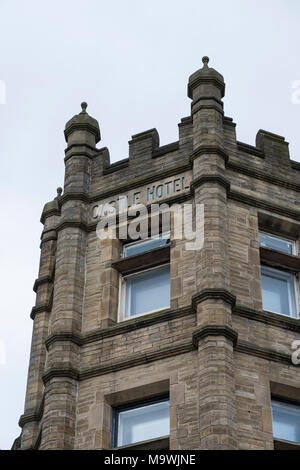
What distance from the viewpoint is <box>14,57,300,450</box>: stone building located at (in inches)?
820

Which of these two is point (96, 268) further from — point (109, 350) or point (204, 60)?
point (204, 60)

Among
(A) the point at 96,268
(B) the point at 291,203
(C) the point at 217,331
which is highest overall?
(B) the point at 291,203

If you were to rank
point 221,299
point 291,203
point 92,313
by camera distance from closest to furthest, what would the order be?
point 221,299 < point 92,313 < point 291,203

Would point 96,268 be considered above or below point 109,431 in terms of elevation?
above

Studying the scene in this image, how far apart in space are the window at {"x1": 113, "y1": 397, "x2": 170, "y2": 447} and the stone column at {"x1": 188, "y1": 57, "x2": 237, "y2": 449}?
4.11 feet

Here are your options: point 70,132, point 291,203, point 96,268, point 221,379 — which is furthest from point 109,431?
point 70,132

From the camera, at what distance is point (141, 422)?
21.6m

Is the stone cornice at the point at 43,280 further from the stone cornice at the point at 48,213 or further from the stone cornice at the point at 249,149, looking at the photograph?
the stone cornice at the point at 249,149

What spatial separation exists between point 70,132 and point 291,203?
5.64m

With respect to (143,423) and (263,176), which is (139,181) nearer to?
(263,176)

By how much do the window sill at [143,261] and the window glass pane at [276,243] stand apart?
209cm

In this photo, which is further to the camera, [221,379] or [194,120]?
[194,120]

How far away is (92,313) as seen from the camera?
76.5ft

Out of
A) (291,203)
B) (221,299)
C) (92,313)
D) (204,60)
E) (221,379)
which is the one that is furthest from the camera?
(204,60)
